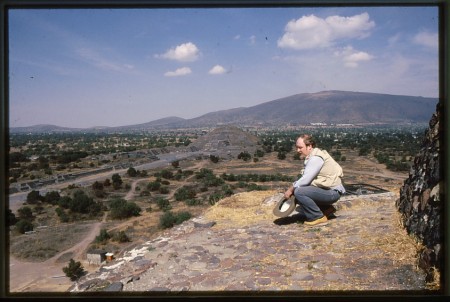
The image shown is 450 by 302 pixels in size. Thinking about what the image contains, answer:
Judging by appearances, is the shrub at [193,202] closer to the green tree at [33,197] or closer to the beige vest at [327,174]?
the green tree at [33,197]

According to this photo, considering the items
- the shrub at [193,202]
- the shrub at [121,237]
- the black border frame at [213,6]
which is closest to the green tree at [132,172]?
the shrub at [193,202]

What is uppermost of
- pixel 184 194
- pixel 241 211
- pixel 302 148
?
pixel 302 148

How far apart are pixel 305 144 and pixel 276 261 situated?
61.9 inches

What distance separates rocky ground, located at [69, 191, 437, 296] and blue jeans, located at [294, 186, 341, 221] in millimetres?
250

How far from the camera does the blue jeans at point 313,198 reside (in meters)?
4.68

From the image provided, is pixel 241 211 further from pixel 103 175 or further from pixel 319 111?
pixel 103 175

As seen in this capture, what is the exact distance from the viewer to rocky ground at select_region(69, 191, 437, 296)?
3441 mm

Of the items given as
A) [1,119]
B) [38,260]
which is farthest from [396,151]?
[38,260]

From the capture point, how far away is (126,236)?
48.5 ft

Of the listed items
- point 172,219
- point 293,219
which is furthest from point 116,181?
point 293,219

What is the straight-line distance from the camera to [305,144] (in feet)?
15.5

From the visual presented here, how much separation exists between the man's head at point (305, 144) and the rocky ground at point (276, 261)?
1090 millimetres

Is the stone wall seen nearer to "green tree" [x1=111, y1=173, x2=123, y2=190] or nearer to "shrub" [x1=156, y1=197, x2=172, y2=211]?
"shrub" [x1=156, y1=197, x2=172, y2=211]

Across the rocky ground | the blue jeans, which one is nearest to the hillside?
the blue jeans
